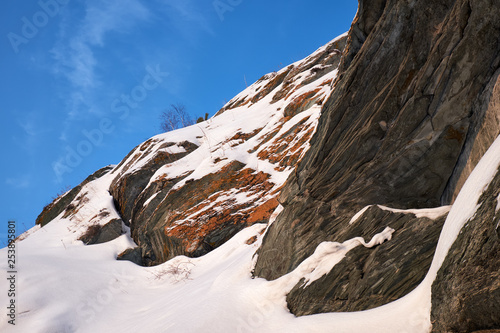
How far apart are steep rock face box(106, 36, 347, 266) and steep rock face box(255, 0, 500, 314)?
2.05 m

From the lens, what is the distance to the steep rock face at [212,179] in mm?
10305

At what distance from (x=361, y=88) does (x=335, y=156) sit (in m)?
1.33

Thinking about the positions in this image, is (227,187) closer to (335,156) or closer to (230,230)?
(230,230)

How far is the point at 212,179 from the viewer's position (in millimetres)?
11727

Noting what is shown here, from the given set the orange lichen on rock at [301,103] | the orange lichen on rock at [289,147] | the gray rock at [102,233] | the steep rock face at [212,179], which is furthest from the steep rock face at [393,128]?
the gray rock at [102,233]

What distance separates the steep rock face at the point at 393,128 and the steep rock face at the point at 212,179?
6.73 ft

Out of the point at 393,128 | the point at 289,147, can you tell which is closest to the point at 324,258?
the point at 393,128

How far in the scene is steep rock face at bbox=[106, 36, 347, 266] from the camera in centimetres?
1030

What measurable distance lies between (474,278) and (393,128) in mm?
2860

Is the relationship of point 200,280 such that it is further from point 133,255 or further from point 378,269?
point 133,255

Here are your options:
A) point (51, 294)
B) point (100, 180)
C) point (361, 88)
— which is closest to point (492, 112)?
point (361, 88)

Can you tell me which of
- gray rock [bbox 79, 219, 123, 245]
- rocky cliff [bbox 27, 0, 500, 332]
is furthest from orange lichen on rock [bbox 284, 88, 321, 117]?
gray rock [bbox 79, 219, 123, 245]

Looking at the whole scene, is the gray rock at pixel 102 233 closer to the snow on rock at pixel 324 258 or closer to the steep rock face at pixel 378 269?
the snow on rock at pixel 324 258

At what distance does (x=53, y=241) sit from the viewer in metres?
13.7
